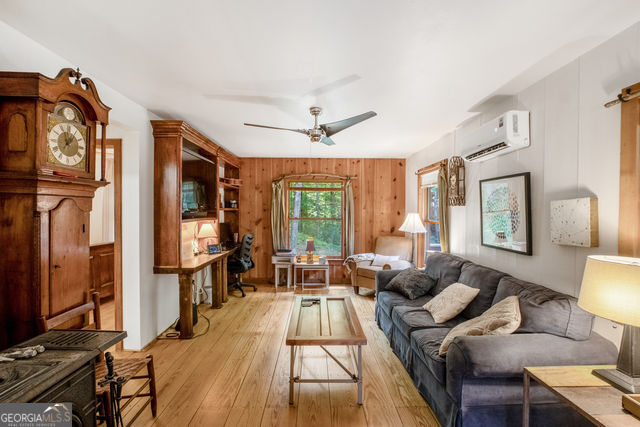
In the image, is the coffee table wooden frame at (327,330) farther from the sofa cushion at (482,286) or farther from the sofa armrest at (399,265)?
the sofa armrest at (399,265)

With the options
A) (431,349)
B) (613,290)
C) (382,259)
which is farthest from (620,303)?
(382,259)

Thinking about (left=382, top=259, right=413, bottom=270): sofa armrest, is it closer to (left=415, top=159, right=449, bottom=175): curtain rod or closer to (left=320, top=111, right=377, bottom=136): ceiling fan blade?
(left=415, top=159, right=449, bottom=175): curtain rod

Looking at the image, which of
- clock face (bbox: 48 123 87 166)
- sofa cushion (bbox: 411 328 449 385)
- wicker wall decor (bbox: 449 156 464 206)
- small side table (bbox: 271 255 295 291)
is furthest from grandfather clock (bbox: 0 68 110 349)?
small side table (bbox: 271 255 295 291)

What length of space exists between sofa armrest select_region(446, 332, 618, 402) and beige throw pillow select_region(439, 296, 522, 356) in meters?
0.15

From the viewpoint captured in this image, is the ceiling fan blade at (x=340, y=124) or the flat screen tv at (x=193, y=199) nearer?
the ceiling fan blade at (x=340, y=124)

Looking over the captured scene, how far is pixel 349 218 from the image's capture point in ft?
18.4

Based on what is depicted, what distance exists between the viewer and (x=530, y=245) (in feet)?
7.77

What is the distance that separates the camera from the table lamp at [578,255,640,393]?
125cm

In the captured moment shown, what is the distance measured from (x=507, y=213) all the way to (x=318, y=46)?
2156mm

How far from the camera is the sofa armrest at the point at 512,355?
1.66m

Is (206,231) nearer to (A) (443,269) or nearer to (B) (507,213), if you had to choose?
(A) (443,269)

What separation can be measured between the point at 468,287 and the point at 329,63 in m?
2.26

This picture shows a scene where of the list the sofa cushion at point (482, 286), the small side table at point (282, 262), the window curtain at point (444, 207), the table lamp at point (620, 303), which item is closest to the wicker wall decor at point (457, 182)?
the window curtain at point (444, 207)

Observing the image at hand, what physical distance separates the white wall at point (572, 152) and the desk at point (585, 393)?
525 mm
